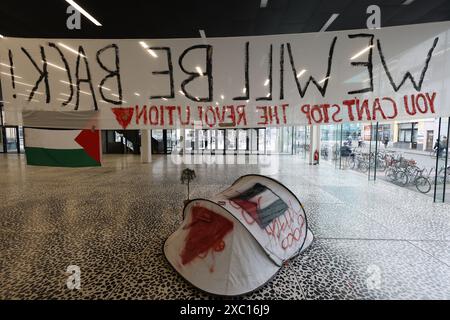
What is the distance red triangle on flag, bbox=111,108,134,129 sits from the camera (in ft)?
7.38

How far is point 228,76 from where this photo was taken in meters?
2.23

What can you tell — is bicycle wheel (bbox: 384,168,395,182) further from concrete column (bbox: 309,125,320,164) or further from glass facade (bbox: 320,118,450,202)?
concrete column (bbox: 309,125,320,164)

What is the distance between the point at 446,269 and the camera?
229 centimetres

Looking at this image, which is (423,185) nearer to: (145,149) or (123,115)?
(123,115)

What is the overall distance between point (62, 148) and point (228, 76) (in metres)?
1.58

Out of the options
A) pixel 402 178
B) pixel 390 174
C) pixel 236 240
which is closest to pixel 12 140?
pixel 236 240

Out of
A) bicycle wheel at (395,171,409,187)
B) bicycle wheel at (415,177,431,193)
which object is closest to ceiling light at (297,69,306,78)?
bicycle wheel at (415,177,431,193)

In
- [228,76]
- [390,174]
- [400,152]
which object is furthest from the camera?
[400,152]

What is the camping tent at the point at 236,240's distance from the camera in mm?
1875

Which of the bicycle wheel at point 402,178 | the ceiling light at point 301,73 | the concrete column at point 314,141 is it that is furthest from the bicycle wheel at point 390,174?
the ceiling light at point 301,73

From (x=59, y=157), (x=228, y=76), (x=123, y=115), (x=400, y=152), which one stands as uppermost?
(x=228, y=76)

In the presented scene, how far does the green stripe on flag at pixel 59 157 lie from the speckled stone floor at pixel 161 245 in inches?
38.6

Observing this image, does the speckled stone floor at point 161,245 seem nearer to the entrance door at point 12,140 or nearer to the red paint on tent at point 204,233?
the red paint on tent at point 204,233

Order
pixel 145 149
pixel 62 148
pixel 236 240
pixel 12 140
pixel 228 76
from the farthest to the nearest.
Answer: pixel 12 140 → pixel 145 149 → pixel 228 76 → pixel 62 148 → pixel 236 240
